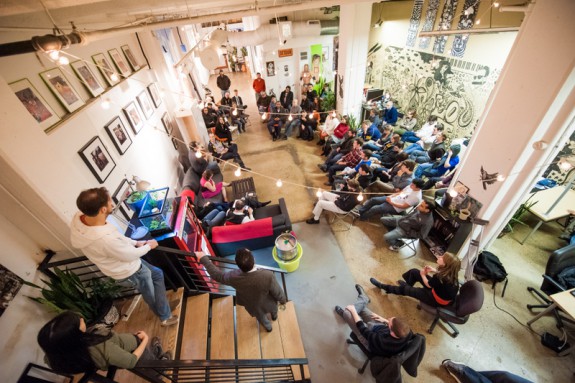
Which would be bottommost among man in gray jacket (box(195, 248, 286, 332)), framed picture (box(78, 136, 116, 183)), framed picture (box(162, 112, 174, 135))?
man in gray jacket (box(195, 248, 286, 332))

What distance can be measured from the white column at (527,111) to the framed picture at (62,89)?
521 centimetres

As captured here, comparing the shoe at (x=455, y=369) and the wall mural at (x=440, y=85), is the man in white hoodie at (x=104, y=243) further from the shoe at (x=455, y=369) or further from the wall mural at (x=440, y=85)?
the wall mural at (x=440, y=85)

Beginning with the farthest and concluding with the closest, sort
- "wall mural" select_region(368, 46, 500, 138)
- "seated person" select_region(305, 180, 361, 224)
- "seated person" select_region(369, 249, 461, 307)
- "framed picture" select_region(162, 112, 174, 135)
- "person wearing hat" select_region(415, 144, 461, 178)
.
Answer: "framed picture" select_region(162, 112, 174, 135) < "wall mural" select_region(368, 46, 500, 138) < "person wearing hat" select_region(415, 144, 461, 178) < "seated person" select_region(305, 180, 361, 224) < "seated person" select_region(369, 249, 461, 307)

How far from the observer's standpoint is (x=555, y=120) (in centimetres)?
261

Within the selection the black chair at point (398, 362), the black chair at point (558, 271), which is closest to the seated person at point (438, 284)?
the black chair at point (398, 362)

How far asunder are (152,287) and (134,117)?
11.2ft

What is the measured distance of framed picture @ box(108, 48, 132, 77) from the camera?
415 cm

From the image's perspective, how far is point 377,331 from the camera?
2.66 metres

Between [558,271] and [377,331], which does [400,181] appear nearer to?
[558,271]

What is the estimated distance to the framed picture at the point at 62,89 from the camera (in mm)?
2660

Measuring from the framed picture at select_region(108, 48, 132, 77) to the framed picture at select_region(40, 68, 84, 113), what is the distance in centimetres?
154

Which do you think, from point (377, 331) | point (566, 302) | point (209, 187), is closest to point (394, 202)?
point (566, 302)

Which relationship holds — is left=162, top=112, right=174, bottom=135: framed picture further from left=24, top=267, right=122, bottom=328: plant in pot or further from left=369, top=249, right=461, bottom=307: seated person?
left=369, top=249, right=461, bottom=307: seated person

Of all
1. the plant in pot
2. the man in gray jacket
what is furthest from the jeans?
the man in gray jacket
